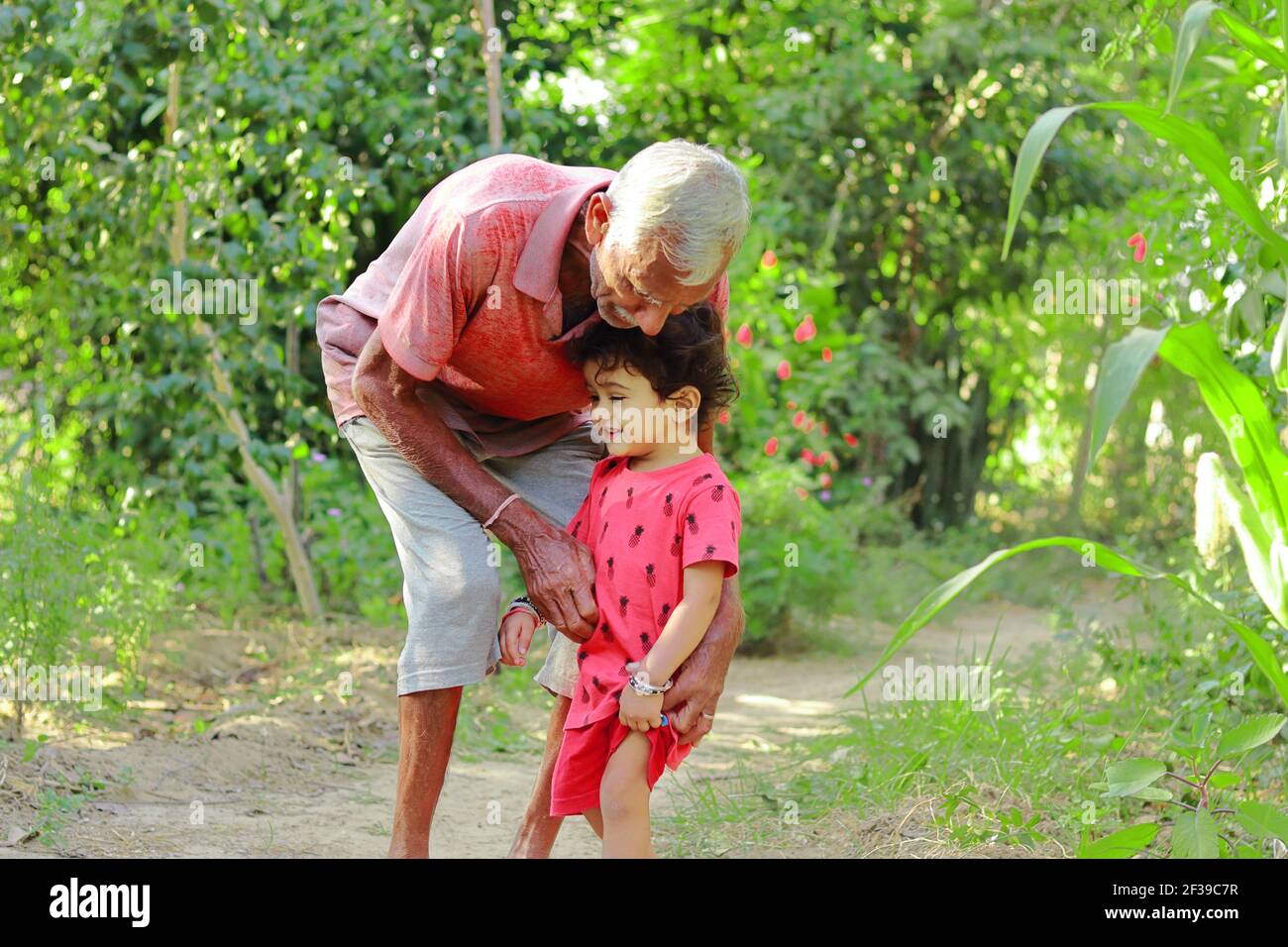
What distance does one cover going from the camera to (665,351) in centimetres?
239

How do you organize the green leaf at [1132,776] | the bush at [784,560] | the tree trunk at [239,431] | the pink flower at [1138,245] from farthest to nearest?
the bush at [784,560]
the tree trunk at [239,431]
the pink flower at [1138,245]
the green leaf at [1132,776]

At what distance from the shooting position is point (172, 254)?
5039 millimetres

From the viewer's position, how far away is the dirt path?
312cm

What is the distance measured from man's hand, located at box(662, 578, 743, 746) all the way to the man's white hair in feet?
1.92

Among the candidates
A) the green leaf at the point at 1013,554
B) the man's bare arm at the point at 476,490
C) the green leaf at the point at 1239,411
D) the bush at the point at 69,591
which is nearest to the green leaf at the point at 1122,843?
the green leaf at the point at 1013,554

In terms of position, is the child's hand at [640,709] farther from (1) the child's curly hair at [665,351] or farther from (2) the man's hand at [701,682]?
(1) the child's curly hair at [665,351]

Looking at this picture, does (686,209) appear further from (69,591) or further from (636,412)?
(69,591)

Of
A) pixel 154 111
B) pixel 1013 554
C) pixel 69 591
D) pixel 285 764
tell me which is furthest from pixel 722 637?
pixel 154 111

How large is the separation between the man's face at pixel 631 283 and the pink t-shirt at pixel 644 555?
28 centimetres

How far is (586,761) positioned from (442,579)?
16.5 inches

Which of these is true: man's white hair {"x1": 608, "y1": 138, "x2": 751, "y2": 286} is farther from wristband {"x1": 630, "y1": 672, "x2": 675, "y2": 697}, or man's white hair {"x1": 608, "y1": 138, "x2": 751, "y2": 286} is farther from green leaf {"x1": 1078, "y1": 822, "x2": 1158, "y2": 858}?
green leaf {"x1": 1078, "y1": 822, "x2": 1158, "y2": 858}

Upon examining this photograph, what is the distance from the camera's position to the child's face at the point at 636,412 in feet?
7.88
